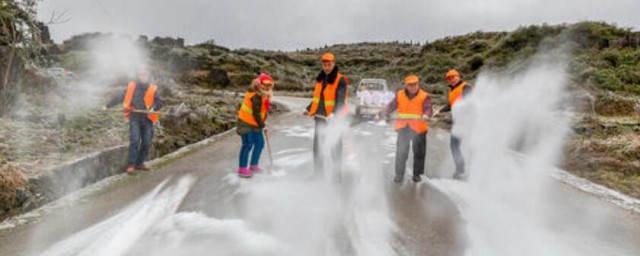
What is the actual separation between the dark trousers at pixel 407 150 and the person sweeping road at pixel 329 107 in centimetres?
94

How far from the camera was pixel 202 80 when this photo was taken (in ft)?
140

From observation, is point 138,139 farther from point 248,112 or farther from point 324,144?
point 324,144

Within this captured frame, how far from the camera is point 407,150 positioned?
7.63 m

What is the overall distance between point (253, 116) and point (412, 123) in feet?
8.15

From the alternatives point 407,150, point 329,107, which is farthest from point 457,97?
point 329,107

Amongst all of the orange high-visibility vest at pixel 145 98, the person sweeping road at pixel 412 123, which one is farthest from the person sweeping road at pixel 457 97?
the orange high-visibility vest at pixel 145 98

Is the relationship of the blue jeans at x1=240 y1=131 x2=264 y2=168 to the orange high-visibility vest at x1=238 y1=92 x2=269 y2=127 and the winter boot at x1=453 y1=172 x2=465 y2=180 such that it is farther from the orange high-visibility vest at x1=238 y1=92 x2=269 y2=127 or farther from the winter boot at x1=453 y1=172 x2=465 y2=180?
the winter boot at x1=453 y1=172 x2=465 y2=180

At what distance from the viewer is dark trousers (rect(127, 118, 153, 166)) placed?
7.85 meters

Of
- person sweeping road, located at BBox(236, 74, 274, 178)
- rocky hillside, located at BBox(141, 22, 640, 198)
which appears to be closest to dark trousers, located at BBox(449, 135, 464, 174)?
rocky hillside, located at BBox(141, 22, 640, 198)

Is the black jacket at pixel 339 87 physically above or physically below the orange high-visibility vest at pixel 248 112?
above

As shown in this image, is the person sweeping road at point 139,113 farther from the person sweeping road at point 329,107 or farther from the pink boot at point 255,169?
the person sweeping road at point 329,107

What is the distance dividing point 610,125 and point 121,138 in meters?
11.4

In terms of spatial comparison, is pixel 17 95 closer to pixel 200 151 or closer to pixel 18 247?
pixel 200 151

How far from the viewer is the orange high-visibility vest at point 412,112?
754 centimetres
